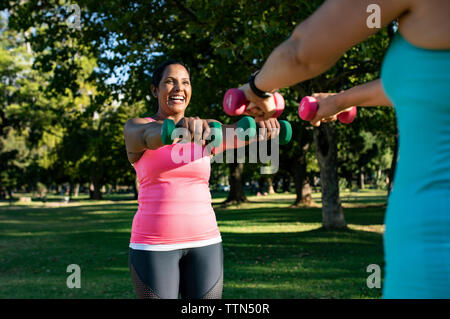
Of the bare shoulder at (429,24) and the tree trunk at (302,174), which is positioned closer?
the bare shoulder at (429,24)

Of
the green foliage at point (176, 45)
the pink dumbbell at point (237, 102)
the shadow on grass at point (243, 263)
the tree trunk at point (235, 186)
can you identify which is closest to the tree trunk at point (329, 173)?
the shadow on grass at point (243, 263)

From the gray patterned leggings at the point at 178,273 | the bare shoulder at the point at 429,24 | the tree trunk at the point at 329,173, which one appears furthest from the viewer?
the tree trunk at the point at 329,173

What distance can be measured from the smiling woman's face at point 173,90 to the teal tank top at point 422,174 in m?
2.27

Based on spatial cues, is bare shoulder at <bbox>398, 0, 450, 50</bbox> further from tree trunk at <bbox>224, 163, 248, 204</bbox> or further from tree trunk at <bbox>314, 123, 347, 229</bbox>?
tree trunk at <bbox>224, 163, 248, 204</bbox>

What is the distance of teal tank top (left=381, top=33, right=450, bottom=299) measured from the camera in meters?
1.42

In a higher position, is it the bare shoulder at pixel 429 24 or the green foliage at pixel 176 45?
the green foliage at pixel 176 45

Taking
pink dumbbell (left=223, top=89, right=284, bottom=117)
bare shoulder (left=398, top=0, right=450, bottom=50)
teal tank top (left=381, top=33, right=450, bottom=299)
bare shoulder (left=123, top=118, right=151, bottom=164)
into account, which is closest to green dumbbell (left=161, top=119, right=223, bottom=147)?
pink dumbbell (left=223, top=89, right=284, bottom=117)

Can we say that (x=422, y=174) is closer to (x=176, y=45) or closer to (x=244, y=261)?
(x=244, y=261)

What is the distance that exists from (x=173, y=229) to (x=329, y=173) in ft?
46.2

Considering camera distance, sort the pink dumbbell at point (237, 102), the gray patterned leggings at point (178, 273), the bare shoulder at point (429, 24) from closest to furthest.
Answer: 1. the bare shoulder at point (429, 24)
2. the pink dumbbell at point (237, 102)
3. the gray patterned leggings at point (178, 273)

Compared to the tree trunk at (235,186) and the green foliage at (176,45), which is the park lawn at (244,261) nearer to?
the green foliage at (176,45)

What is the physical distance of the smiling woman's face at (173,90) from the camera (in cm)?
360

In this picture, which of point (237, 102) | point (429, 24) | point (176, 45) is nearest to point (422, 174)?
point (429, 24)
